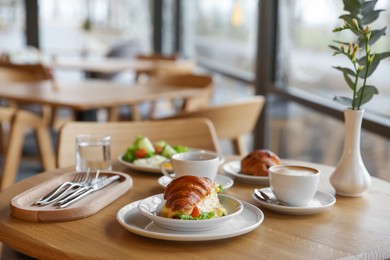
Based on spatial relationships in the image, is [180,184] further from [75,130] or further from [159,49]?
[159,49]

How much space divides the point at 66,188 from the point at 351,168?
0.71 metres

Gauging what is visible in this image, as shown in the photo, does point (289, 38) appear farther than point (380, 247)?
Yes

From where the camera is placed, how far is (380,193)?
159cm

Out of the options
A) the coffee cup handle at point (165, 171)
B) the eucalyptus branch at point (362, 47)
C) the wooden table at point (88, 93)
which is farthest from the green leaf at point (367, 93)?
the wooden table at point (88, 93)

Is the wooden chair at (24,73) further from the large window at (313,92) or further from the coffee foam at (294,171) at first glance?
the coffee foam at (294,171)

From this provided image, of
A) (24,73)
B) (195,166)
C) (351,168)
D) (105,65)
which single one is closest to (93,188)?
(195,166)

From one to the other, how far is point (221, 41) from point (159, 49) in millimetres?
2076

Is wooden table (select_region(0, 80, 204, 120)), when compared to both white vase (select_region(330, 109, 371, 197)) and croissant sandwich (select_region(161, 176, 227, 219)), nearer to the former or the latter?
white vase (select_region(330, 109, 371, 197))

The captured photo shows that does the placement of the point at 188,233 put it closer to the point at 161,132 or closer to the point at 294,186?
the point at 294,186

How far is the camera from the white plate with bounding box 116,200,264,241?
1.18m

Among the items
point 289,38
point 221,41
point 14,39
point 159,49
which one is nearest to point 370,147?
point 289,38

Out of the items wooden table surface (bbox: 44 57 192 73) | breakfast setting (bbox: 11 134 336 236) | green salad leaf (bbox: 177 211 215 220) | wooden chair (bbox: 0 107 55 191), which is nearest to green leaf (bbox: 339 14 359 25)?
breakfast setting (bbox: 11 134 336 236)

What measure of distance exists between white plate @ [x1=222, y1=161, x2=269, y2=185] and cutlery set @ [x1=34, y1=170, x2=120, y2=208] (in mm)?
316

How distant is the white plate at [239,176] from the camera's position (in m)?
1.63
